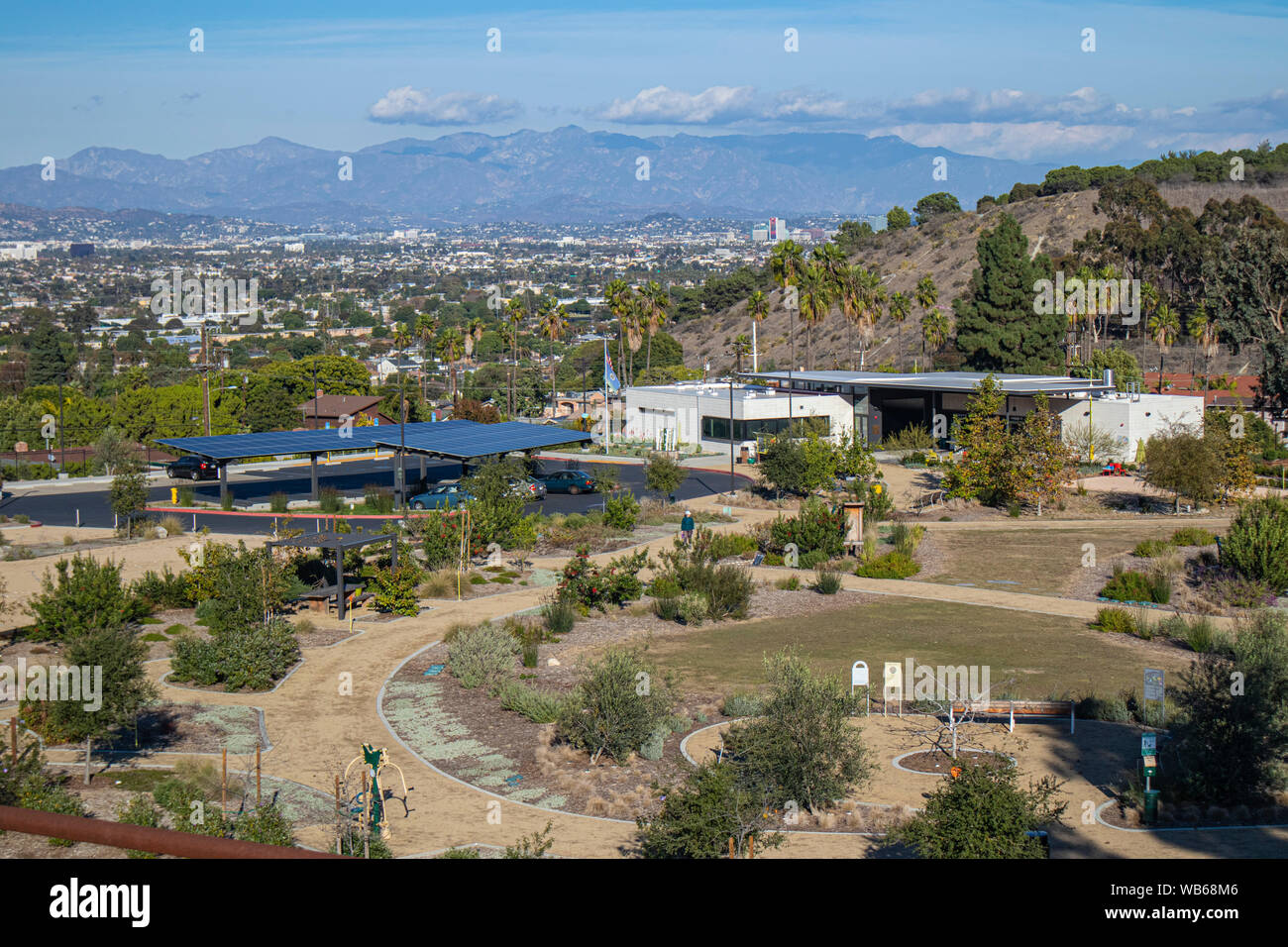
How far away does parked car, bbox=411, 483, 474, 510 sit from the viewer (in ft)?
158

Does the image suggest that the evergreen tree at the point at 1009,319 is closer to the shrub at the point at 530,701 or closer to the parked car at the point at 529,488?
the parked car at the point at 529,488

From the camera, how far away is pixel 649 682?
68.8 ft

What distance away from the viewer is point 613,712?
1978 centimetres

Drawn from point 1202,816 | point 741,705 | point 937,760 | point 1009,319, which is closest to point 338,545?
point 741,705

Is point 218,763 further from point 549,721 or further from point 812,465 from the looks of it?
point 812,465

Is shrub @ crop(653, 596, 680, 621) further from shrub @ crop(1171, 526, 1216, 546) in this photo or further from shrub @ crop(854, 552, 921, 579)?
shrub @ crop(1171, 526, 1216, 546)

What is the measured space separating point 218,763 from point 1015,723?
13557mm

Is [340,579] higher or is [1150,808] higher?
[340,579]

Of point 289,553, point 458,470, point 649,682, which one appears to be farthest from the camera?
point 458,470

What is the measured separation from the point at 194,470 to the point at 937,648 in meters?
45.4

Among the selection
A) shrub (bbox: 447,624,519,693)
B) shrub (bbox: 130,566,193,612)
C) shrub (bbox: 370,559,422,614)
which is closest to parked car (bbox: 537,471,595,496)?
shrub (bbox: 370,559,422,614)

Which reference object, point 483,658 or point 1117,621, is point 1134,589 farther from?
point 483,658
